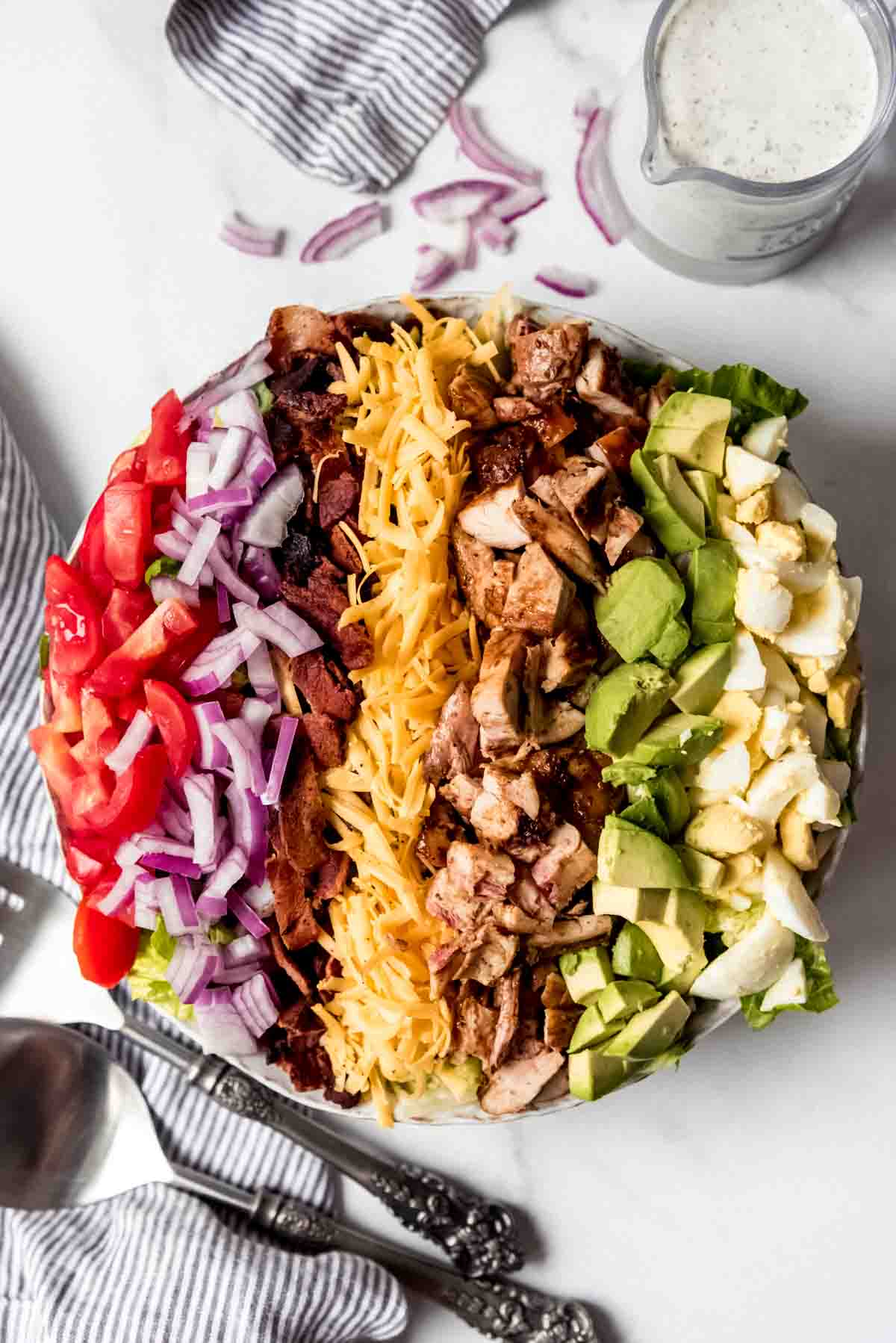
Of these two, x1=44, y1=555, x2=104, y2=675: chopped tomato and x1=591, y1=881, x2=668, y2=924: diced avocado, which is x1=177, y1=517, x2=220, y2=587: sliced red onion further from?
x1=591, y1=881, x2=668, y2=924: diced avocado

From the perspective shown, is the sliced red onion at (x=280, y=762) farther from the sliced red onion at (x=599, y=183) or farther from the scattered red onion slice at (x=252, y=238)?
the sliced red onion at (x=599, y=183)

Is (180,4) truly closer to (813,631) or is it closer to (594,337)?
(594,337)

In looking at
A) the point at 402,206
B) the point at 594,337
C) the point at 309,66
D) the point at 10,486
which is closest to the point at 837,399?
the point at 594,337

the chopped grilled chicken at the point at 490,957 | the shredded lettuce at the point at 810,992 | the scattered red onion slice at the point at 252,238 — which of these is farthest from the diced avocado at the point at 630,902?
the scattered red onion slice at the point at 252,238

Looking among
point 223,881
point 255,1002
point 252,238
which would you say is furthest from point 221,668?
point 252,238

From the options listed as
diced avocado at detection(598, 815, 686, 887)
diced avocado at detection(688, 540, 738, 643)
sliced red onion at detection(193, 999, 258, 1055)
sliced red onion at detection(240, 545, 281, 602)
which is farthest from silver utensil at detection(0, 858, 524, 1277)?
diced avocado at detection(688, 540, 738, 643)

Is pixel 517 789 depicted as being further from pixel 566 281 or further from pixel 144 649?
pixel 566 281
